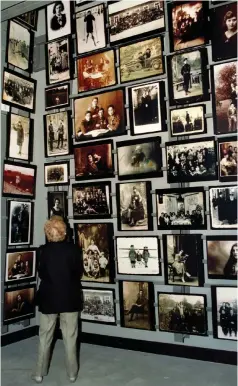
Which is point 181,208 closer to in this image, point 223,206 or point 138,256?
point 223,206

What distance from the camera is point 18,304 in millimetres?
5746

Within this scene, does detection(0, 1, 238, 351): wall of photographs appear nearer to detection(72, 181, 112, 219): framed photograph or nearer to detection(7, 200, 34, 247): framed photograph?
detection(72, 181, 112, 219): framed photograph

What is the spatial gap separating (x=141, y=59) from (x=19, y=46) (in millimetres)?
2011

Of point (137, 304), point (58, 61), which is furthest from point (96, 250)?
point (58, 61)

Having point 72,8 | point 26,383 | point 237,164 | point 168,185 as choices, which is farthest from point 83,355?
point 72,8

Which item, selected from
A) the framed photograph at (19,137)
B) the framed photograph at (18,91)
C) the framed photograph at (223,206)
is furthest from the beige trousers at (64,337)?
the framed photograph at (18,91)

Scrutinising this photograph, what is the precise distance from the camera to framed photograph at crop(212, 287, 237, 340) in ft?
15.0

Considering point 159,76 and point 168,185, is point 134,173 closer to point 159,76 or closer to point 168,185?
point 168,185

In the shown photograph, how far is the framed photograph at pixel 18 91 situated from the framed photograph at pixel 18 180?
0.92 m

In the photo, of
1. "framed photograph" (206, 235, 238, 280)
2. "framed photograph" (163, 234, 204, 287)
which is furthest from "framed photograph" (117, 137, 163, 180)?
"framed photograph" (206, 235, 238, 280)

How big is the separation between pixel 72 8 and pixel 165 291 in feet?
14.5

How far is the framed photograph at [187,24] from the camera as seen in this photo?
4.91m

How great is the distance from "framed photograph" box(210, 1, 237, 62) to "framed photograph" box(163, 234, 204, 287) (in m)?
2.28

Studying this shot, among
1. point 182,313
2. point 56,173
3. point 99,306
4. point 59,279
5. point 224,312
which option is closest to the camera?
point 59,279
